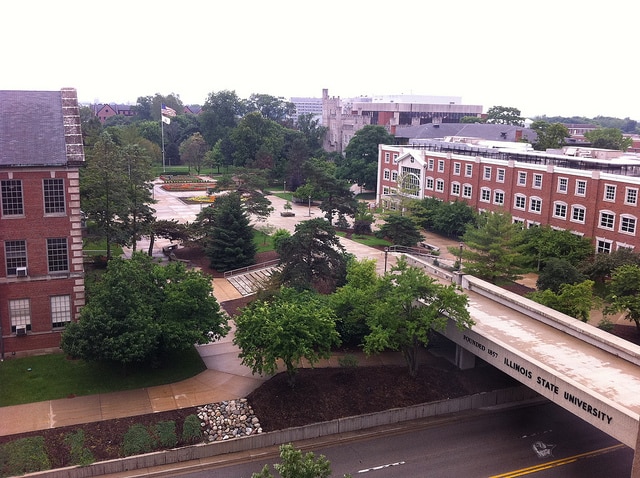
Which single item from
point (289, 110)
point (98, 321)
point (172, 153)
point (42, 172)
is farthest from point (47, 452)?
point (289, 110)

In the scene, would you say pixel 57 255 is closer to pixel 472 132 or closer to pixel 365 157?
pixel 365 157

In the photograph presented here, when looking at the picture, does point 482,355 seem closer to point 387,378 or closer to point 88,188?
point 387,378

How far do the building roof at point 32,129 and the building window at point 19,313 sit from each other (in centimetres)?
709

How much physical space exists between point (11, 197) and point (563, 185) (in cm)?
4459

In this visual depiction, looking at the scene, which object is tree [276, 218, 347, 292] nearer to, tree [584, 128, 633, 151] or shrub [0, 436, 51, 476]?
shrub [0, 436, 51, 476]

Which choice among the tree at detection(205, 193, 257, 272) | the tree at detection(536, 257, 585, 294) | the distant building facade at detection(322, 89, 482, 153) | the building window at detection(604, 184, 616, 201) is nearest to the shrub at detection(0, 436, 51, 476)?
the tree at detection(205, 193, 257, 272)

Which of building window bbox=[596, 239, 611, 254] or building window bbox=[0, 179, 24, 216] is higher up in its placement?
building window bbox=[0, 179, 24, 216]

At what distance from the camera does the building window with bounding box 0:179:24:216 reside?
98.4 feet

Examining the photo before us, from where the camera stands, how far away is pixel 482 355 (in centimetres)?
2803

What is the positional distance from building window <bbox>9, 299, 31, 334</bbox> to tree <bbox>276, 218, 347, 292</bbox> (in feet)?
47.0

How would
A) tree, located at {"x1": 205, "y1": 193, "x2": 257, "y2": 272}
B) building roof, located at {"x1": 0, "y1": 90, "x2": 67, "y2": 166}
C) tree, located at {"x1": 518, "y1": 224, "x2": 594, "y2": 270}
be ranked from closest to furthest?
building roof, located at {"x1": 0, "y1": 90, "x2": 67, "y2": 166}, tree, located at {"x1": 205, "y1": 193, "x2": 257, "y2": 272}, tree, located at {"x1": 518, "y1": 224, "x2": 594, "y2": 270}

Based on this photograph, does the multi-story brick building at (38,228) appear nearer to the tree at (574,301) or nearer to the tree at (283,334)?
the tree at (283,334)

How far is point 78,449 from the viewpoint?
914 inches

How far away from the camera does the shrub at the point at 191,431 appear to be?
2461 centimetres
